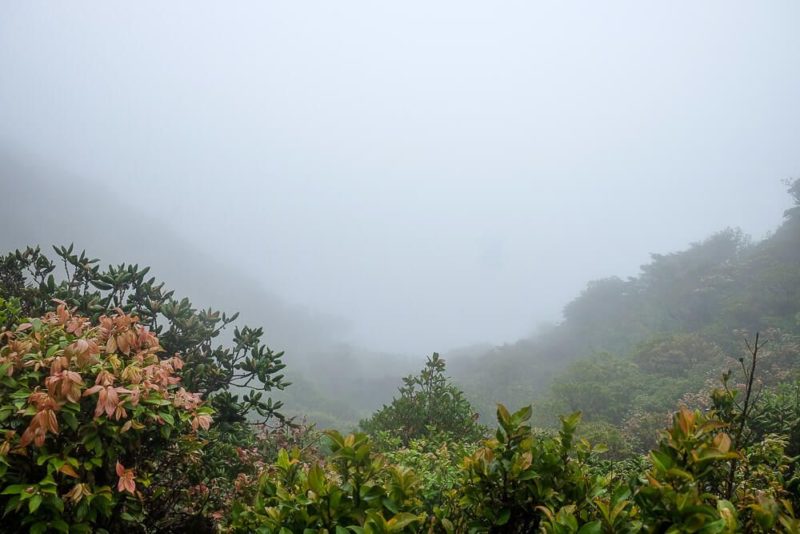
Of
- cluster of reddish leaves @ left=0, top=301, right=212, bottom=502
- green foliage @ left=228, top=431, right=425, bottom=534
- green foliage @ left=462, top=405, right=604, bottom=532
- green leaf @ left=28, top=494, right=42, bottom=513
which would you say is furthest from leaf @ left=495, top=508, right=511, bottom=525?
green leaf @ left=28, top=494, right=42, bottom=513

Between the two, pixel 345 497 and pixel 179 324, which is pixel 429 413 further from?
pixel 345 497

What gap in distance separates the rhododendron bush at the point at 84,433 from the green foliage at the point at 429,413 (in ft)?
15.3

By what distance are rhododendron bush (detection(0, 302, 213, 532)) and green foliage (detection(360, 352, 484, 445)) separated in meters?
4.67

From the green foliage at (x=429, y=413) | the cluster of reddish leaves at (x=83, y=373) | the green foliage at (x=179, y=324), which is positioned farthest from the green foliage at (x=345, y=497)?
Result: the green foliage at (x=429, y=413)

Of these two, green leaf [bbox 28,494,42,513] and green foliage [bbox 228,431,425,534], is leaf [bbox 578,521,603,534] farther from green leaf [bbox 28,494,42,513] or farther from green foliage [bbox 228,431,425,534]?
green leaf [bbox 28,494,42,513]

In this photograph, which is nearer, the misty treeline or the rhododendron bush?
the misty treeline

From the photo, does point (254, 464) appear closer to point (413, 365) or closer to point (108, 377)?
point (108, 377)

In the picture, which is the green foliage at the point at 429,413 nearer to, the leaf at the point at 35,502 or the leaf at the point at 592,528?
the leaf at the point at 35,502

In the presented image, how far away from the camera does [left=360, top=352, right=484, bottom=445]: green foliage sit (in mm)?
7172

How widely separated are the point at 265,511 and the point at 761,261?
46350 mm

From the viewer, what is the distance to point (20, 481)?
216 cm

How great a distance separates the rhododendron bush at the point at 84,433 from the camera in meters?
2.10

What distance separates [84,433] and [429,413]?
5754 millimetres

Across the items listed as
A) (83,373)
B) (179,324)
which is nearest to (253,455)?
(179,324)
